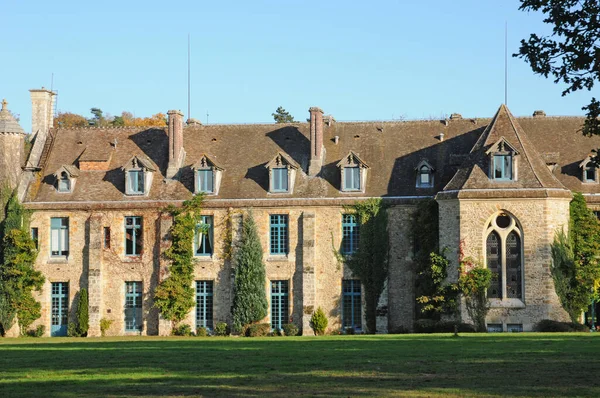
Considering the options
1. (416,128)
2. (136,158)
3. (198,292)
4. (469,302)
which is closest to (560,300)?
(469,302)

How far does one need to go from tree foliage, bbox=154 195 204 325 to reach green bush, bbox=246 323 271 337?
2950 millimetres

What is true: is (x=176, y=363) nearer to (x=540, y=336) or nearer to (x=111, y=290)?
(x=540, y=336)

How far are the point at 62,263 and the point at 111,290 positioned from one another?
2.56m

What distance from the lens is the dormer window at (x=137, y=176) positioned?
50906 mm

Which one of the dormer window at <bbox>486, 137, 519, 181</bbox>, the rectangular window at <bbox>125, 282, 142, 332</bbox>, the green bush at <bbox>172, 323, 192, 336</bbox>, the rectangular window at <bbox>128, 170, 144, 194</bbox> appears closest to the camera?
the dormer window at <bbox>486, 137, 519, 181</bbox>

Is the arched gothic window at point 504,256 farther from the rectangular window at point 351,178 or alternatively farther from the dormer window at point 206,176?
the dormer window at point 206,176

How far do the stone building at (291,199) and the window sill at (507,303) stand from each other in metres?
0.13

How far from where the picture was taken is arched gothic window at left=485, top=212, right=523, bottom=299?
A: 4575cm

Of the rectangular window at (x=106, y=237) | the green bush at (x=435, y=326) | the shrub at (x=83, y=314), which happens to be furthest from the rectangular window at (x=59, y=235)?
the green bush at (x=435, y=326)

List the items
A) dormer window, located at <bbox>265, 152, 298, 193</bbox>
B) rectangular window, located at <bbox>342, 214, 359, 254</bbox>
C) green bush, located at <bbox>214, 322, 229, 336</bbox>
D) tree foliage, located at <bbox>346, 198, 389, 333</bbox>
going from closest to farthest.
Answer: tree foliage, located at <bbox>346, 198, 389, 333</bbox> → green bush, located at <bbox>214, 322, 229, 336</bbox> → rectangular window, located at <bbox>342, 214, 359, 254</bbox> → dormer window, located at <bbox>265, 152, 298, 193</bbox>

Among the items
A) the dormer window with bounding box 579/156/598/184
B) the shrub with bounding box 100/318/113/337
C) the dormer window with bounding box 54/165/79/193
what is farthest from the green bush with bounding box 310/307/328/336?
the dormer window with bounding box 54/165/79/193

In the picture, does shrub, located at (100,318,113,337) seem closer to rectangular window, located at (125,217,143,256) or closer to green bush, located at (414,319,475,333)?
rectangular window, located at (125,217,143,256)

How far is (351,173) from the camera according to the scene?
4950cm

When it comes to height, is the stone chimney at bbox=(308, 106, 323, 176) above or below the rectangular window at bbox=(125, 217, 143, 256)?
above
